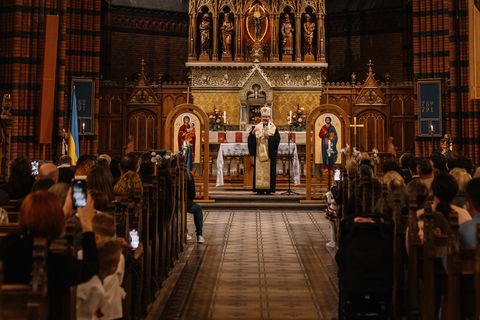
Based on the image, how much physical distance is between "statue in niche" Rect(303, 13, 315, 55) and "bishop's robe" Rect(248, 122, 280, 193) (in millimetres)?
6408

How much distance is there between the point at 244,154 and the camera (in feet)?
60.7

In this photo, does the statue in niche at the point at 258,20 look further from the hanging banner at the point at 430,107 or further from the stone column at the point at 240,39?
the hanging banner at the point at 430,107

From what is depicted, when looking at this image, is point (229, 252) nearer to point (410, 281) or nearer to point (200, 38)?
point (410, 281)

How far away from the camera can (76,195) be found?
503 centimetres

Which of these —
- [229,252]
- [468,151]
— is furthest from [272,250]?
[468,151]

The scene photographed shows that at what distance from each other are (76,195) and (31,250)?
5.05ft

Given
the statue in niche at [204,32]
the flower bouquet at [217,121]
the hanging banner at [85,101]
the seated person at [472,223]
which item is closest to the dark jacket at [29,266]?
the seated person at [472,223]

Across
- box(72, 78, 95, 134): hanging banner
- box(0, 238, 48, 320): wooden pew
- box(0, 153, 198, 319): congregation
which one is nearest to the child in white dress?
box(0, 153, 198, 319): congregation

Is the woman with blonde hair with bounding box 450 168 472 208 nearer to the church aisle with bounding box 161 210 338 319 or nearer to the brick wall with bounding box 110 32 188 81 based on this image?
the church aisle with bounding box 161 210 338 319

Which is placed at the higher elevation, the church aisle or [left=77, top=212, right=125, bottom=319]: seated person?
[left=77, top=212, right=125, bottom=319]: seated person

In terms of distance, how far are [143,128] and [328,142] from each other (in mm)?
7801

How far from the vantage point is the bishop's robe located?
662 inches

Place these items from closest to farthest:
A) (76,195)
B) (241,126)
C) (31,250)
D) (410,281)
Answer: (31,250) < (76,195) < (410,281) < (241,126)

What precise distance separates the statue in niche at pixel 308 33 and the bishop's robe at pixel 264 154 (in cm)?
641
